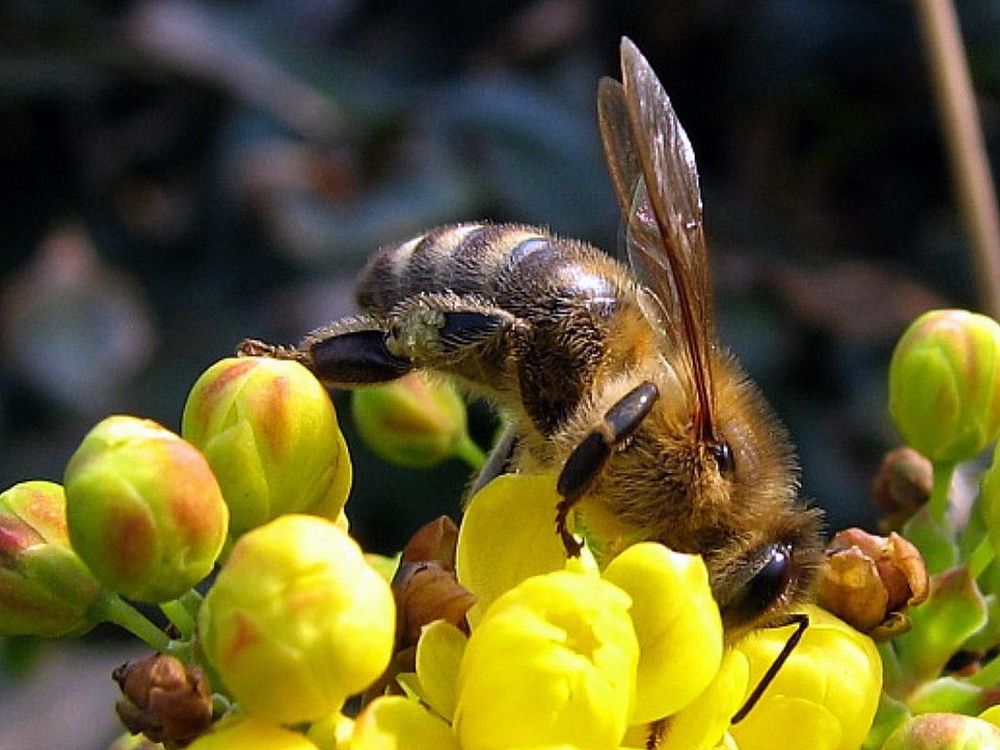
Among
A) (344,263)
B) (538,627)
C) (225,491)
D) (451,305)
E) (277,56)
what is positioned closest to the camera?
(538,627)

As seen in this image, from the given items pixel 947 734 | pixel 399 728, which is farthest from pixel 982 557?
pixel 399 728

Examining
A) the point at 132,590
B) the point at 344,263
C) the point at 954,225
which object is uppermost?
the point at 132,590

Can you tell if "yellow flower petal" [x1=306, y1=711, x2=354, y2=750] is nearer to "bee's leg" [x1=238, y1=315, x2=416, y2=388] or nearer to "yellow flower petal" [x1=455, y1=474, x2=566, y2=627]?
"yellow flower petal" [x1=455, y1=474, x2=566, y2=627]

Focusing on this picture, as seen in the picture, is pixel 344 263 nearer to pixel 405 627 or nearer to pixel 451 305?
pixel 451 305

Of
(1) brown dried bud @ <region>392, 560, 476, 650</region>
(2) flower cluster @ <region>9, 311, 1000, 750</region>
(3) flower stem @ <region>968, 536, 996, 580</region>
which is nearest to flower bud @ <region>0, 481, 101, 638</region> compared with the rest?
(2) flower cluster @ <region>9, 311, 1000, 750</region>

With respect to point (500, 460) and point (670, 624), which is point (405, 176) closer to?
point (500, 460)

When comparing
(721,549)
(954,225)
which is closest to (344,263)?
(954,225)
